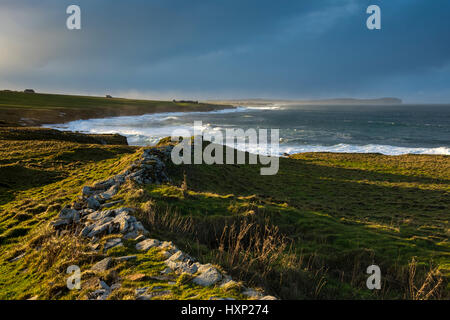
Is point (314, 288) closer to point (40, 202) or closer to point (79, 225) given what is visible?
point (79, 225)

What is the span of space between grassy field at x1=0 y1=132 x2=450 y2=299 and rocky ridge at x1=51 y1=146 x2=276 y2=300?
307 millimetres

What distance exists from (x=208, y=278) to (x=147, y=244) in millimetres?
2210

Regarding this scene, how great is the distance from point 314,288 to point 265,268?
1411 millimetres

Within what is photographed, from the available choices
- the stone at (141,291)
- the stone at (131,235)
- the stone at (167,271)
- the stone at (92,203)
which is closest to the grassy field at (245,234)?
the stone at (141,291)

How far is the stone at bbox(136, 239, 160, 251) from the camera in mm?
6134

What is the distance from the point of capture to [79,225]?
7641 millimetres

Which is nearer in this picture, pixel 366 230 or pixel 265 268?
pixel 265 268

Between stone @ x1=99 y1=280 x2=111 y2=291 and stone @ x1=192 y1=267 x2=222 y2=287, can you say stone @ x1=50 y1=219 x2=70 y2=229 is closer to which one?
stone @ x1=99 y1=280 x2=111 y2=291

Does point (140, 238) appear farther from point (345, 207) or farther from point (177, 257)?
point (345, 207)

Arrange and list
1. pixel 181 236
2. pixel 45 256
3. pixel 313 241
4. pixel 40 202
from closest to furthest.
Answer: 1. pixel 45 256
2. pixel 181 236
3. pixel 313 241
4. pixel 40 202

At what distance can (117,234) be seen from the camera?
6.70m

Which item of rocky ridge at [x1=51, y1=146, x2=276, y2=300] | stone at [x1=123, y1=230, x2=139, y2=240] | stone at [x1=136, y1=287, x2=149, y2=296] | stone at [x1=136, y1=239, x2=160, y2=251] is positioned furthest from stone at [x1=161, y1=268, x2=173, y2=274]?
stone at [x1=123, y1=230, x2=139, y2=240]
